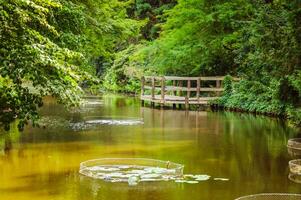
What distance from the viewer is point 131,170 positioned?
10.9 meters

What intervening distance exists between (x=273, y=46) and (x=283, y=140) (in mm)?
3326

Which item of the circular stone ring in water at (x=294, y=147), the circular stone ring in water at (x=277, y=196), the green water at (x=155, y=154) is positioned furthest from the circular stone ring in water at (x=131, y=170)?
the circular stone ring in water at (x=294, y=147)

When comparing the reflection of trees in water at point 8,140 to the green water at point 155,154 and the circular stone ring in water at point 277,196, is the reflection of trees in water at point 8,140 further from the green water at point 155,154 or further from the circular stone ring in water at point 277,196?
the circular stone ring in water at point 277,196

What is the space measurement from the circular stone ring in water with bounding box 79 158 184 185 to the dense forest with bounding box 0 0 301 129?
5.82 feet

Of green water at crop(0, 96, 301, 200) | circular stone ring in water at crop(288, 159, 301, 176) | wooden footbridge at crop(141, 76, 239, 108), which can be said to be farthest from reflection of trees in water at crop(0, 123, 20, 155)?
wooden footbridge at crop(141, 76, 239, 108)

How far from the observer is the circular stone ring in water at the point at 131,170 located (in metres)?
10.2

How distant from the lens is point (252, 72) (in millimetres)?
23984

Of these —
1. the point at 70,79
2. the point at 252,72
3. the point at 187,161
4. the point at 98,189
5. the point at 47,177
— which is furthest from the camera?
the point at 252,72

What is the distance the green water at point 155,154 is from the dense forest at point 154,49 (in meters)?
1.39

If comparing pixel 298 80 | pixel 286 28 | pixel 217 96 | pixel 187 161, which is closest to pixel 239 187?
pixel 187 161

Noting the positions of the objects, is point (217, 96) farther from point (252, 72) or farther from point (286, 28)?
point (286, 28)

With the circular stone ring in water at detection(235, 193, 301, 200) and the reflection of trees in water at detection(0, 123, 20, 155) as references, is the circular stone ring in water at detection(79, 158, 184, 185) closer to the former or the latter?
the circular stone ring in water at detection(235, 193, 301, 200)

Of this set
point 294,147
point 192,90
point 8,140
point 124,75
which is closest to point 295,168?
point 294,147

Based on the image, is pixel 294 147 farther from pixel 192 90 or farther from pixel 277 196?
pixel 192 90
